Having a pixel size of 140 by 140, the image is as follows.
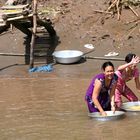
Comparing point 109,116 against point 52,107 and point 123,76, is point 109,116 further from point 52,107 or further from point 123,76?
point 52,107

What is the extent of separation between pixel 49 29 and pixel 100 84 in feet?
21.3

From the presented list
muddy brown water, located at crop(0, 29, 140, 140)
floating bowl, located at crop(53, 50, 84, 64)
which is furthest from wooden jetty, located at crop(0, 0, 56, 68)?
muddy brown water, located at crop(0, 29, 140, 140)

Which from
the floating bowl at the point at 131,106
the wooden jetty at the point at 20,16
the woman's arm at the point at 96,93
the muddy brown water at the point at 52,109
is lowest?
the muddy brown water at the point at 52,109

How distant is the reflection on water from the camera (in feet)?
23.1

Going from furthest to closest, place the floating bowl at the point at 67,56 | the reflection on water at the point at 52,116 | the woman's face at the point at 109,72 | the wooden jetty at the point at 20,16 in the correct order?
the floating bowl at the point at 67,56 < the wooden jetty at the point at 20,16 < the woman's face at the point at 109,72 < the reflection on water at the point at 52,116

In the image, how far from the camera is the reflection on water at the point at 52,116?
278 inches

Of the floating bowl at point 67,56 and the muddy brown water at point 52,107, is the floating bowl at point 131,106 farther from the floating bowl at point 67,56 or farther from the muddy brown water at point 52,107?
the floating bowl at point 67,56

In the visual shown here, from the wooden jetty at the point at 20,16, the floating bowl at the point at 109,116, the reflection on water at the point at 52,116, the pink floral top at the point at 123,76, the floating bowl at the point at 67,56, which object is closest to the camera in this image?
the reflection on water at the point at 52,116

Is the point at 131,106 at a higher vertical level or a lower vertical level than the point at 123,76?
lower

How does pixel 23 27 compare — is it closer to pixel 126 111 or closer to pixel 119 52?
pixel 119 52

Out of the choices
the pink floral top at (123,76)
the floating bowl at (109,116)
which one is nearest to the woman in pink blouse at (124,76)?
the pink floral top at (123,76)

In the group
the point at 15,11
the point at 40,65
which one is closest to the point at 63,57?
the point at 40,65

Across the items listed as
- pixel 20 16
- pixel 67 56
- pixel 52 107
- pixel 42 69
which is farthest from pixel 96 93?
pixel 67 56

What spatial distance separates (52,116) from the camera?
316 inches
